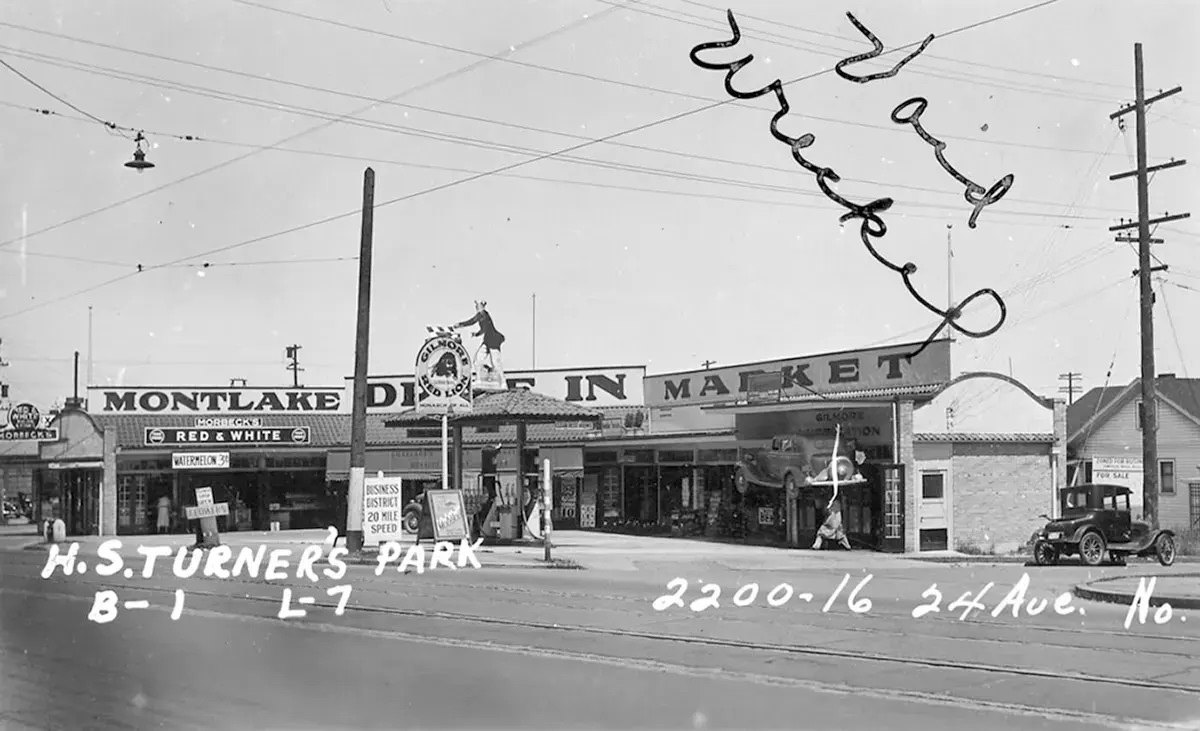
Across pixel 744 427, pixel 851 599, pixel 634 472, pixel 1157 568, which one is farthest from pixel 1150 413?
pixel 634 472

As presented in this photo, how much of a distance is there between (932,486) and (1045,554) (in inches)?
169

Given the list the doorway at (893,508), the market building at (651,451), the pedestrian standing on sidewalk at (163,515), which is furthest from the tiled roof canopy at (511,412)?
the pedestrian standing on sidewalk at (163,515)

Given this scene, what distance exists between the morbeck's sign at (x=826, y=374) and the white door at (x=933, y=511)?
2479 mm

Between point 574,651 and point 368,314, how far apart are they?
62.9 feet

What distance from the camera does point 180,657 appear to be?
526 inches

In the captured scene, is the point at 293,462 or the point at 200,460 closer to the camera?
the point at 200,460

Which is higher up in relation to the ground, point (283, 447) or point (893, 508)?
point (283, 447)

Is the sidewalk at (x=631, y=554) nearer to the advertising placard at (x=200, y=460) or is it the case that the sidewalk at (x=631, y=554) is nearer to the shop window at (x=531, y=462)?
the advertising placard at (x=200, y=460)

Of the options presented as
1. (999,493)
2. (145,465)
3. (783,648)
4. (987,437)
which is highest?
(987,437)

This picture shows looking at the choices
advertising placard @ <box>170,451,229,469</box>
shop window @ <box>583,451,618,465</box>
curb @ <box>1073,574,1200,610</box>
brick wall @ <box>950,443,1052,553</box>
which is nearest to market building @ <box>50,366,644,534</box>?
advertising placard @ <box>170,451,229,469</box>

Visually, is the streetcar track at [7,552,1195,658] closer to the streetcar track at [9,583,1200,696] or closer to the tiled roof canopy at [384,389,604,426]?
the streetcar track at [9,583,1200,696]

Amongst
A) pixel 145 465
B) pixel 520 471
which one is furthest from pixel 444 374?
pixel 145 465

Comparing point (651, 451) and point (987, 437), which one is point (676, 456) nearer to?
point (651, 451)
